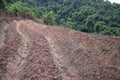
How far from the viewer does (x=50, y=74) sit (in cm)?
1347

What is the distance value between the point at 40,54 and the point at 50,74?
4.27 metres

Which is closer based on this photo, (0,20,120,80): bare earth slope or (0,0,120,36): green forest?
(0,20,120,80): bare earth slope

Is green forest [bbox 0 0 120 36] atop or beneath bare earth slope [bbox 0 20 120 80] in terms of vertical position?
beneath

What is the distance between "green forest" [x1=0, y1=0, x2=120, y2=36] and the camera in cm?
8169

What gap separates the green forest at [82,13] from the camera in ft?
268

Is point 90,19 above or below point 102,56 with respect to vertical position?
below

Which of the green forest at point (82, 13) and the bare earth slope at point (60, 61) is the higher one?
the bare earth slope at point (60, 61)

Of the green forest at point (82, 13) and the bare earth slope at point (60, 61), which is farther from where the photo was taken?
the green forest at point (82, 13)

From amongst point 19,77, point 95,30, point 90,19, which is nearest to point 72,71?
point 19,77

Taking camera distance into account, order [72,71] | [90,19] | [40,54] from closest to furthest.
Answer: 1. [72,71]
2. [40,54]
3. [90,19]

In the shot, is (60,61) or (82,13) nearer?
(60,61)

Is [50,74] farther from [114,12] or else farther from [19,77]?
[114,12]

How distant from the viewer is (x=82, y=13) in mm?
105125

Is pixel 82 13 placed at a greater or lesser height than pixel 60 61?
lesser
